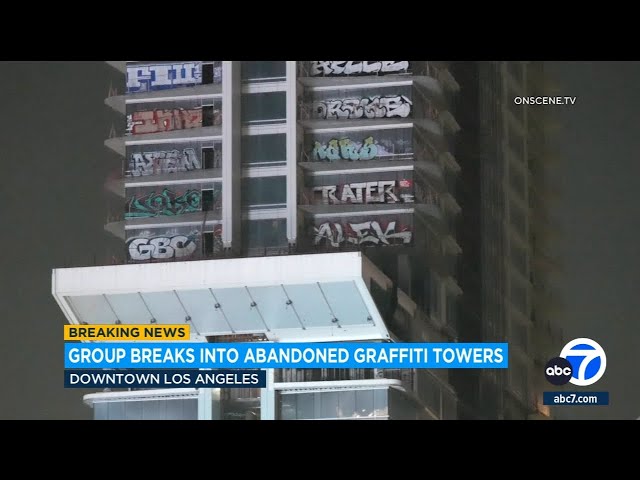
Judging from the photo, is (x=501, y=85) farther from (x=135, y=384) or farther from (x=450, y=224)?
(x=135, y=384)

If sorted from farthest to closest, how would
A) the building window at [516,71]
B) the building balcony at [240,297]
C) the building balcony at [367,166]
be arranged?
1. the building window at [516,71]
2. the building balcony at [367,166]
3. the building balcony at [240,297]

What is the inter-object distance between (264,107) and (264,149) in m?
1.79

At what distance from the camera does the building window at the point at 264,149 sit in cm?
7144

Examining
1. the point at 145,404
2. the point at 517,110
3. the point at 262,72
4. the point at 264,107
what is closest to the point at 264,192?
the point at 264,107

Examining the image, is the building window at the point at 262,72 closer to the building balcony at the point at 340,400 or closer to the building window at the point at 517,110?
the building balcony at the point at 340,400

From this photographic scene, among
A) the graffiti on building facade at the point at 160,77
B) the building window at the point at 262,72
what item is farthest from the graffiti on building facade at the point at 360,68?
the graffiti on building facade at the point at 160,77

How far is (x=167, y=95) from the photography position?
72625 mm

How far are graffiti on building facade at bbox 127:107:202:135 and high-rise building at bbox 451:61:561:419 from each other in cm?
1379

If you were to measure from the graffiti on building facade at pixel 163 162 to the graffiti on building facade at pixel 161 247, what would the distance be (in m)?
2.83

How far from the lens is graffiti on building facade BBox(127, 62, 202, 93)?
72438 millimetres

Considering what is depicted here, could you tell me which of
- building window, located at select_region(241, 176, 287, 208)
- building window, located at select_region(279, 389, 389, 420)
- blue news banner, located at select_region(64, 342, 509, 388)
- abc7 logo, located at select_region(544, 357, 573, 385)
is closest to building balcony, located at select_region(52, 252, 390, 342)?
building window, located at select_region(279, 389, 389, 420)

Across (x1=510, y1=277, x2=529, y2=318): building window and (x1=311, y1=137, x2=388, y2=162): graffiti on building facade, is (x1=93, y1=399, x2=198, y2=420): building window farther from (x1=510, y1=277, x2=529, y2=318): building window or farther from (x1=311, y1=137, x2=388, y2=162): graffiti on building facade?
(x1=510, y1=277, x2=529, y2=318): building window

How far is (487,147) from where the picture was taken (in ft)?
272

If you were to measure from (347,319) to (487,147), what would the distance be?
19.1 m
